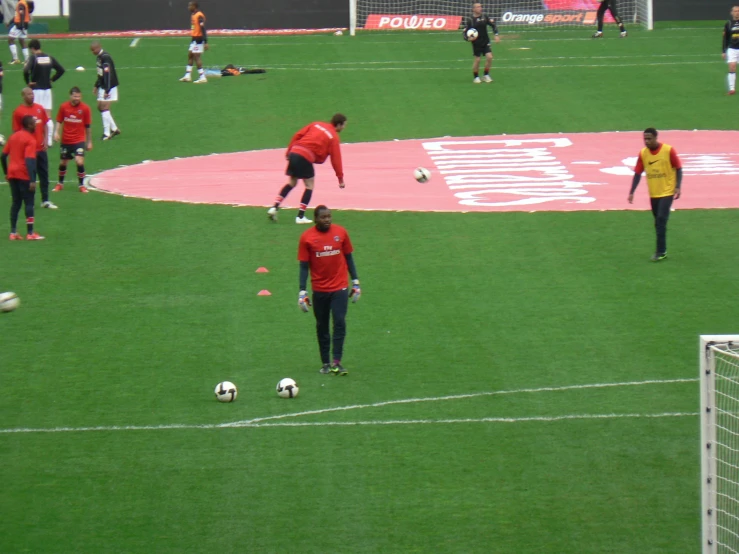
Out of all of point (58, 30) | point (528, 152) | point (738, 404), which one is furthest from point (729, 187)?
point (58, 30)

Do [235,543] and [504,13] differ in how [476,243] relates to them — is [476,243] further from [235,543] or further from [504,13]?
[504,13]

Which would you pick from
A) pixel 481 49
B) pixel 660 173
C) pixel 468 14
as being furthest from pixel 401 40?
pixel 660 173

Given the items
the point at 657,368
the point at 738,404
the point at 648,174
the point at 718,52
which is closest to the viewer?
the point at 738,404

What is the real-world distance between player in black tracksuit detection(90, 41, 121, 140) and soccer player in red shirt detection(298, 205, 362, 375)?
50.5 ft

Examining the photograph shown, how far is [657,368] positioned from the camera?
44.7 ft

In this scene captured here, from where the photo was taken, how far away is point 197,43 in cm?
3388

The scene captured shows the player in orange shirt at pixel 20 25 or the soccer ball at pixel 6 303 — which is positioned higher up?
the player in orange shirt at pixel 20 25

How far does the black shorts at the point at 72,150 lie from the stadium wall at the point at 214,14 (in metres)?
19.8

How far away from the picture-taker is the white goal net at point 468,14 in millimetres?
41969

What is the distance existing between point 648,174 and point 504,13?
83.6ft

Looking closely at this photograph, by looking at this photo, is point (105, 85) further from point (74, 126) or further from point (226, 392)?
point (226, 392)

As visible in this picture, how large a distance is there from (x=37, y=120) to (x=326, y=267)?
31.7 ft

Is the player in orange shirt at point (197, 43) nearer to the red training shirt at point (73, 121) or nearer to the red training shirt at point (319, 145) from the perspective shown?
the red training shirt at point (73, 121)

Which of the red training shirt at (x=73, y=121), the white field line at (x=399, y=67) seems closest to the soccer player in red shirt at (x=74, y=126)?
the red training shirt at (x=73, y=121)
